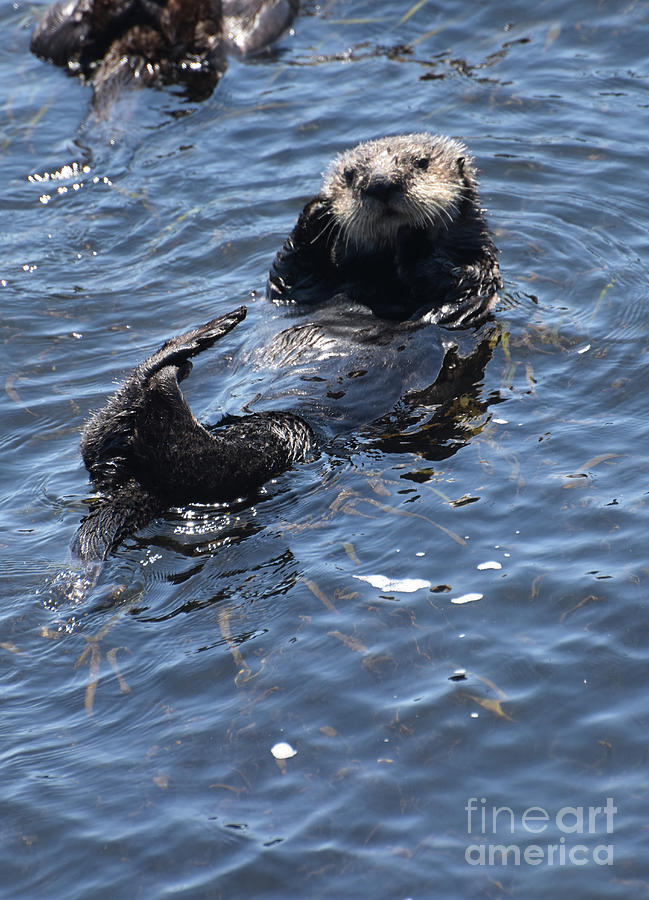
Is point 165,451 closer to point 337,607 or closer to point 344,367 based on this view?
point 337,607

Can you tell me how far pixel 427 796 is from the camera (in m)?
3.04

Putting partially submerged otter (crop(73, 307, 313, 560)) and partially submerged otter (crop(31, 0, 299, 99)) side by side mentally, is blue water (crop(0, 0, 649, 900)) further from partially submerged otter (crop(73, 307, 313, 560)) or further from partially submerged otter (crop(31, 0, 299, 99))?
partially submerged otter (crop(31, 0, 299, 99))

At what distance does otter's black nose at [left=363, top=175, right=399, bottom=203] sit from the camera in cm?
498

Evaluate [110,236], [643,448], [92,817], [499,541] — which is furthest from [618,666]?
[110,236]

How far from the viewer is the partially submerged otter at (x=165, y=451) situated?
3973mm

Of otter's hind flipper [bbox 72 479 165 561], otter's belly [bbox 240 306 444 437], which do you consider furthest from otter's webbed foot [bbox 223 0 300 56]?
otter's hind flipper [bbox 72 479 165 561]

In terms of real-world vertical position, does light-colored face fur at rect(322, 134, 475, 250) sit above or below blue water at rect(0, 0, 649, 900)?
above

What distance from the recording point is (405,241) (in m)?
5.29

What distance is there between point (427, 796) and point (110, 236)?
4840 millimetres

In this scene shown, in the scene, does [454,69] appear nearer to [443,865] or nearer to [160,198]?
[160,198]

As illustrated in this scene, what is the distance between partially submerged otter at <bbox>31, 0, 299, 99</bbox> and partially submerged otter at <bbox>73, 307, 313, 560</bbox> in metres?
5.02

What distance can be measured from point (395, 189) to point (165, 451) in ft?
5.98

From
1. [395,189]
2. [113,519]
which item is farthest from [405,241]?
[113,519]

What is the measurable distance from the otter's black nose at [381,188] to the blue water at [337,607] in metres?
0.81
